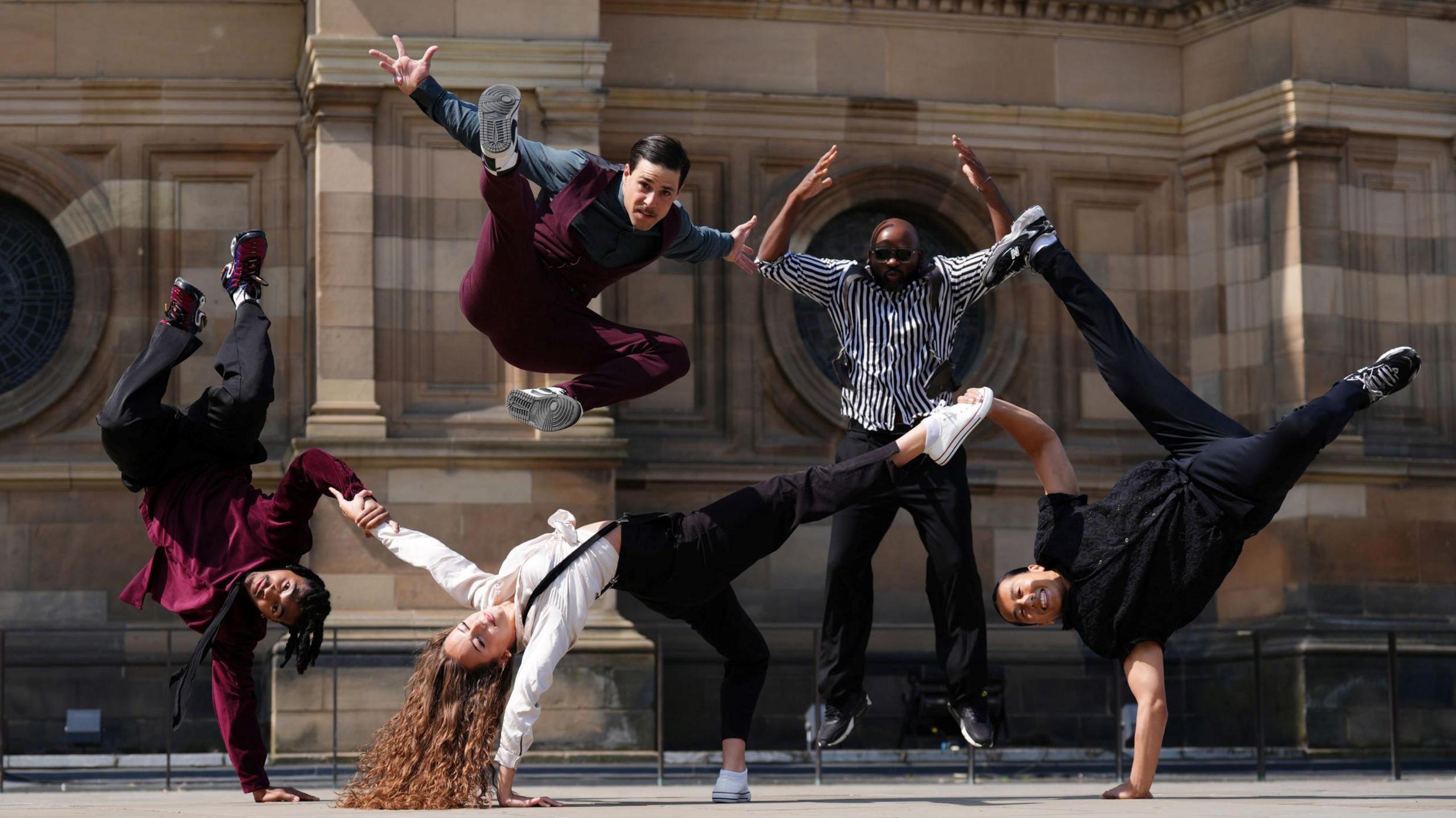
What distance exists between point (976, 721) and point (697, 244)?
2.82m

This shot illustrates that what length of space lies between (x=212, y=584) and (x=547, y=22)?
8498 mm

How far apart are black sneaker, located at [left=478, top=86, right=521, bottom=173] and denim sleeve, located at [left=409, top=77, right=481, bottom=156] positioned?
0.67ft

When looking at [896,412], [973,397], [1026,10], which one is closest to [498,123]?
[973,397]

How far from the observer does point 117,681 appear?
17734mm

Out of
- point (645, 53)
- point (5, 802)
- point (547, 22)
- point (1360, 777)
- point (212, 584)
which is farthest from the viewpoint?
point (645, 53)

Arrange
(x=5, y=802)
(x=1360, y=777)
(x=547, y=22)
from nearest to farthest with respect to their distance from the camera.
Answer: (x=5, y=802) → (x=1360, y=777) → (x=547, y=22)

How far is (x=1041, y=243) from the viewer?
10.8m

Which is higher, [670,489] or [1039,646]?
[670,489]

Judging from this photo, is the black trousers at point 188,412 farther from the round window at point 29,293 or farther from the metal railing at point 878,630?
the round window at point 29,293

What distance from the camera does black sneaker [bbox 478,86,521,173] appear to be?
9.37 metres

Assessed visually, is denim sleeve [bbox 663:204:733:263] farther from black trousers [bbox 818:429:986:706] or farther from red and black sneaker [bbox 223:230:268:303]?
red and black sneaker [bbox 223:230:268:303]

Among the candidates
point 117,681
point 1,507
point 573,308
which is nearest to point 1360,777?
point 573,308

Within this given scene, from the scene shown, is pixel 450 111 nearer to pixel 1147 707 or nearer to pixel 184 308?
pixel 184 308

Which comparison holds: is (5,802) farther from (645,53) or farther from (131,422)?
(645,53)
